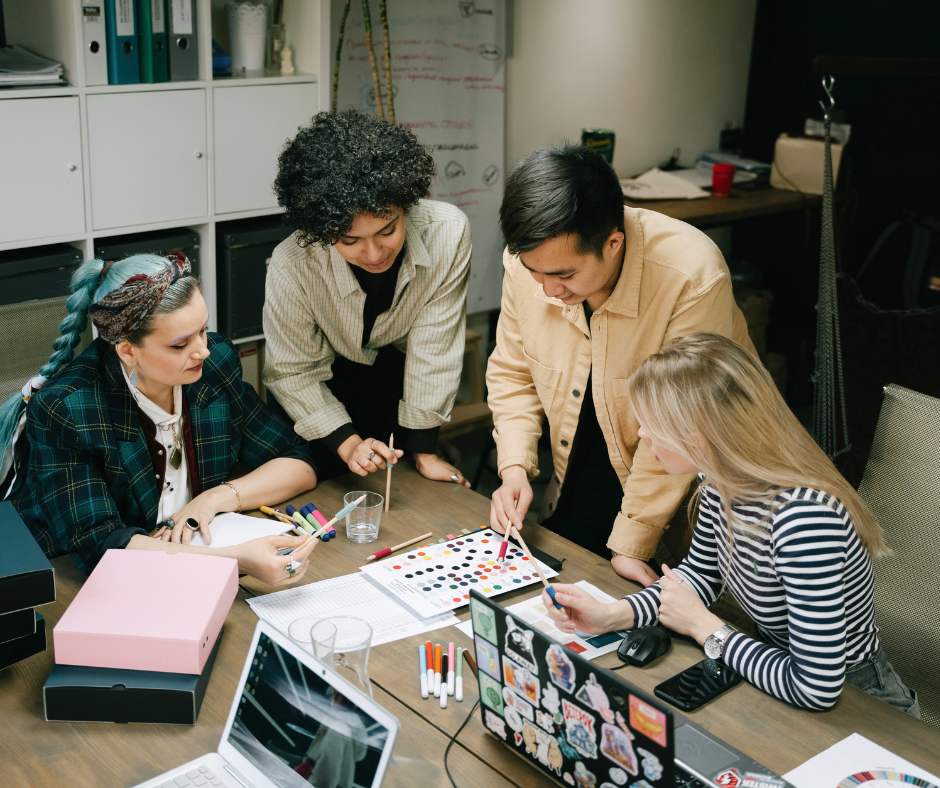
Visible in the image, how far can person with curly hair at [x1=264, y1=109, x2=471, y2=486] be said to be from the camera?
1.95m

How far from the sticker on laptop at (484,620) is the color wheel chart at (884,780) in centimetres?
49

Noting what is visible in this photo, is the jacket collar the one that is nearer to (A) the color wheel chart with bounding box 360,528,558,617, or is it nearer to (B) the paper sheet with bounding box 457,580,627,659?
(A) the color wheel chart with bounding box 360,528,558,617

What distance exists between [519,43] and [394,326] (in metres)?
2.08

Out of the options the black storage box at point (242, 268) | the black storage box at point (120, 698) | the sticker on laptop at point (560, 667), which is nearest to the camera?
the sticker on laptop at point (560, 667)

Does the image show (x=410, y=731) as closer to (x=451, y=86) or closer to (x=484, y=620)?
(x=484, y=620)

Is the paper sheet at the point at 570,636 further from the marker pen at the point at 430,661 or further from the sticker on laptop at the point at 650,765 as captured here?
the sticker on laptop at the point at 650,765

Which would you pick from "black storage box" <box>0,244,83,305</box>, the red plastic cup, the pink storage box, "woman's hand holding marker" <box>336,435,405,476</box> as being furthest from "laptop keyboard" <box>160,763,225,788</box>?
the red plastic cup

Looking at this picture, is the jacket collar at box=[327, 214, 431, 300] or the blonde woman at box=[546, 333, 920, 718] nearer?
the blonde woman at box=[546, 333, 920, 718]

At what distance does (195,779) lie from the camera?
1207 millimetres

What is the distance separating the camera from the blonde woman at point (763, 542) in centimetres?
135

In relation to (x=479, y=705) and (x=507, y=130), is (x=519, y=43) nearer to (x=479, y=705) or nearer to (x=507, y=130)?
(x=507, y=130)

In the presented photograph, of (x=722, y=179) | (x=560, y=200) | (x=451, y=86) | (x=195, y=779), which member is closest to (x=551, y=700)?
(x=195, y=779)

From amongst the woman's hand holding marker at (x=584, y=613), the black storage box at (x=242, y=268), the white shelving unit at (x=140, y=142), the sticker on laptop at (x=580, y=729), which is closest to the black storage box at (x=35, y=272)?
the white shelving unit at (x=140, y=142)

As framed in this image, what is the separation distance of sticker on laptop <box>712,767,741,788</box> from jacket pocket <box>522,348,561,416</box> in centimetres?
99
